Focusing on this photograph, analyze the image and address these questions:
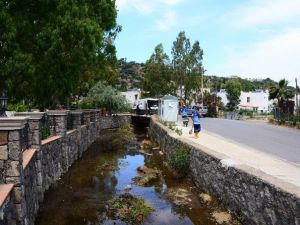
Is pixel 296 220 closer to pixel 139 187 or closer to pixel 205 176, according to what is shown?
pixel 205 176

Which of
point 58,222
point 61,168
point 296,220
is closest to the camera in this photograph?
point 296,220

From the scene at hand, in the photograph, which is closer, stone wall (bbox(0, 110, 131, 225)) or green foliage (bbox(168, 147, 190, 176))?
stone wall (bbox(0, 110, 131, 225))

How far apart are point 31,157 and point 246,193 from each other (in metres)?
5.11

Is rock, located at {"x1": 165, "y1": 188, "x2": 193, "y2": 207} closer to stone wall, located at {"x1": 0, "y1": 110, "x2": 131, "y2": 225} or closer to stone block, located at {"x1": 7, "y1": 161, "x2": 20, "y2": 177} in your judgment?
stone wall, located at {"x1": 0, "y1": 110, "x2": 131, "y2": 225}

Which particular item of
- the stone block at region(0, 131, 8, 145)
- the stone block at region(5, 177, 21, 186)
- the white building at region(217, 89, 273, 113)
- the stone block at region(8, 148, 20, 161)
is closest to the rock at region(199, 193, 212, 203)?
the stone block at region(5, 177, 21, 186)

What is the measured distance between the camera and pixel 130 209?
436 inches

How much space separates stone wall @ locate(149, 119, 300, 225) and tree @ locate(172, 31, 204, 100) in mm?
49602

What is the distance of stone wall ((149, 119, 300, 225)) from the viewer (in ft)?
24.9

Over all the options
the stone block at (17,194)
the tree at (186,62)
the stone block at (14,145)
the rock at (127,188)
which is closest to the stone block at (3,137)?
the stone block at (14,145)

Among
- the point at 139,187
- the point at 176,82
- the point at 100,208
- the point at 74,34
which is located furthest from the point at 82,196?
the point at 176,82

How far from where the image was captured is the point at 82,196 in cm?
1279

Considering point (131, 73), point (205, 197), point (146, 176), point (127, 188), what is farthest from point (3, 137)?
point (131, 73)

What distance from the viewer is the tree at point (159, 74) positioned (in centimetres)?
6358

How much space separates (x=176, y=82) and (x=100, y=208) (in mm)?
52749
